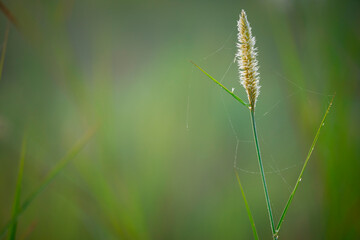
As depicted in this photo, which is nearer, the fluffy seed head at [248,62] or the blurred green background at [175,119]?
the fluffy seed head at [248,62]

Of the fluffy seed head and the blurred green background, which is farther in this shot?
the blurred green background

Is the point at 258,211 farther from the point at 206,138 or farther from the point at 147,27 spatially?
the point at 147,27

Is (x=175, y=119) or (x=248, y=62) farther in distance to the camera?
(x=175, y=119)

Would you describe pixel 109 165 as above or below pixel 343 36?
below

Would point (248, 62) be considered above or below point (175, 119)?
above

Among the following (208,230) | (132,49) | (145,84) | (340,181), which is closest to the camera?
(340,181)

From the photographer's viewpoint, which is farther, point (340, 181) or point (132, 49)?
point (132, 49)

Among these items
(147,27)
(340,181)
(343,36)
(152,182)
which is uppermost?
(147,27)

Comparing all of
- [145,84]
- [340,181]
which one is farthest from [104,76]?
[340,181]
